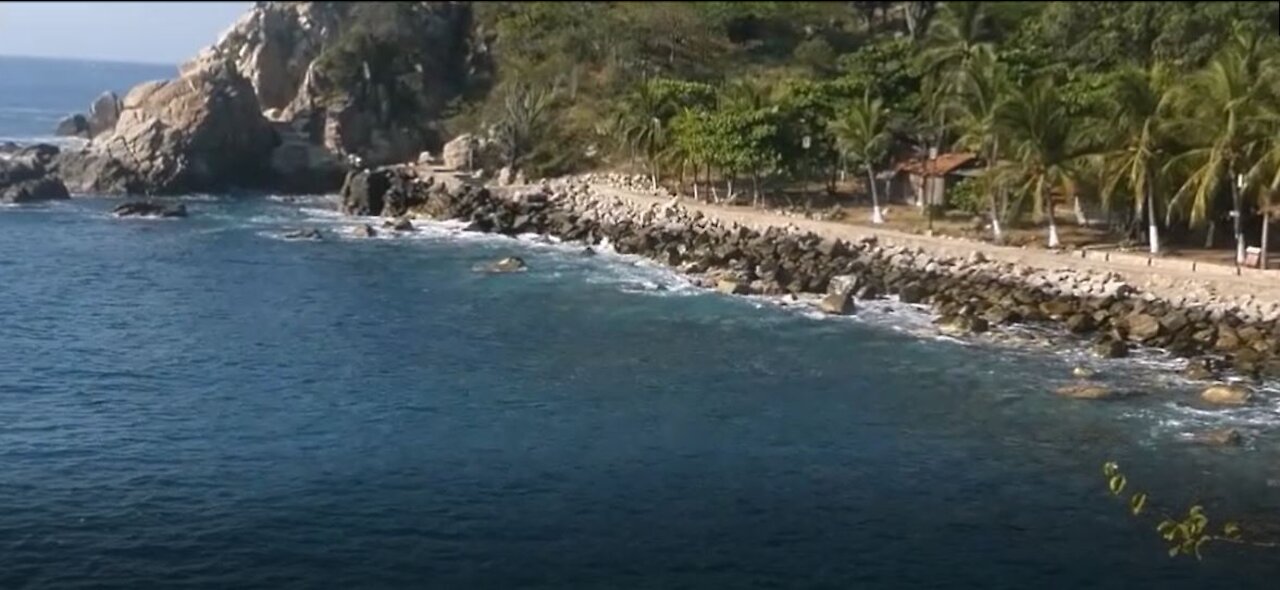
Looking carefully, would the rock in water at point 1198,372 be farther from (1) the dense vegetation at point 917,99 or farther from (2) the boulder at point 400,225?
(2) the boulder at point 400,225

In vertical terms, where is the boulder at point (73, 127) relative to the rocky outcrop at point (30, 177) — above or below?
above

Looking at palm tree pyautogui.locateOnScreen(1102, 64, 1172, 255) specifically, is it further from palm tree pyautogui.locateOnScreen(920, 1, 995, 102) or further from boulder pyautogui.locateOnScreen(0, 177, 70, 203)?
boulder pyautogui.locateOnScreen(0, 177, 70, 203)

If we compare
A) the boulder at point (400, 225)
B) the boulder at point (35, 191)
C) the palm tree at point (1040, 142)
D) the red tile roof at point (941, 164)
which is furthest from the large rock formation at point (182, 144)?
the palm tree at point (1040, 142)

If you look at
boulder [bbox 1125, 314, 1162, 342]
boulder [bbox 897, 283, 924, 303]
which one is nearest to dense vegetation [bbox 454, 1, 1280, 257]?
boulder [bbox 1125, 314, 1162, 342]

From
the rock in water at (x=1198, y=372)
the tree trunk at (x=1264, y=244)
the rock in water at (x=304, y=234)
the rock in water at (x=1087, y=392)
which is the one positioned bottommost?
the rock in water at (x=1087, y=392)

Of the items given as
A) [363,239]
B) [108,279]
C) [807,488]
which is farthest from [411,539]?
[363,239]

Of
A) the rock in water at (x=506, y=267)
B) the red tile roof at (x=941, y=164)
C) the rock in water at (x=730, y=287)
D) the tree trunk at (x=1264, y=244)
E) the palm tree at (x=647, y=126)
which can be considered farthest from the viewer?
the palm tree at (x=647, y=126)
